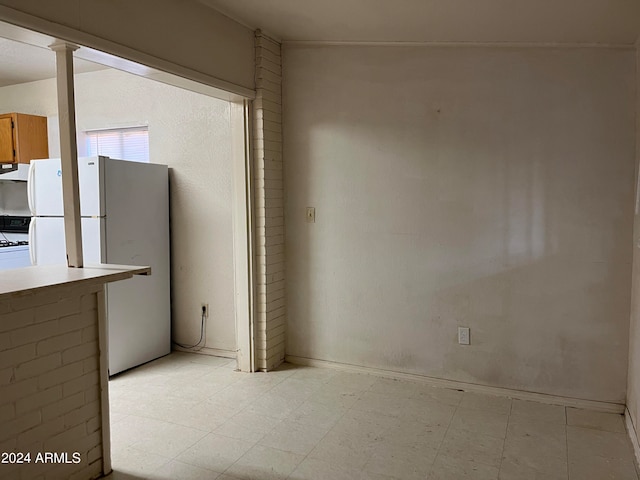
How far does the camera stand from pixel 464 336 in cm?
344

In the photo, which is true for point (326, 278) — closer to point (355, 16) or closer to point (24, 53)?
point (355, 16)

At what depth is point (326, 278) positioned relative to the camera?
385 cm

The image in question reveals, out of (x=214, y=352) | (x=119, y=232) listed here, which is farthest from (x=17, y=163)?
(x=214, y=352)

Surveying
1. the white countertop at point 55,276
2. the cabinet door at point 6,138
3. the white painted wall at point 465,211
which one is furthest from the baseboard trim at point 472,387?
the cabinet door at point 6,138

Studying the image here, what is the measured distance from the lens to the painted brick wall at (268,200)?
366 cm

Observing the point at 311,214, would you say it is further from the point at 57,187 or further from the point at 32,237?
the point at 32,237

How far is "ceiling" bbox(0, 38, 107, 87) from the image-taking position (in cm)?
381

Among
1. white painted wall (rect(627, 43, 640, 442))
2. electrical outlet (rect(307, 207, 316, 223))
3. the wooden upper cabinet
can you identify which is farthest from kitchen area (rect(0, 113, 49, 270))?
white painted wall (rect(627, 43, 640, 442))

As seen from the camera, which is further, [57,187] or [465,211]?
[57,187]

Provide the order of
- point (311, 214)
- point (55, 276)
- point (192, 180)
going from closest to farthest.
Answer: point (55, 276) < point (311, 214) < point (192, 180)

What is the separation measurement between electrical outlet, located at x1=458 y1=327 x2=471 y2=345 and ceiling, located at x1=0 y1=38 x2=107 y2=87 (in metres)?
3.46

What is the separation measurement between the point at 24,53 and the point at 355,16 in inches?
105

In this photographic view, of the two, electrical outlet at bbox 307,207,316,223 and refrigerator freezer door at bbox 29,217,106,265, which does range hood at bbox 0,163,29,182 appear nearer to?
refrigerator freezer door at bbox 29,217,106,265

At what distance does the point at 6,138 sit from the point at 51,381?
11.7ft
